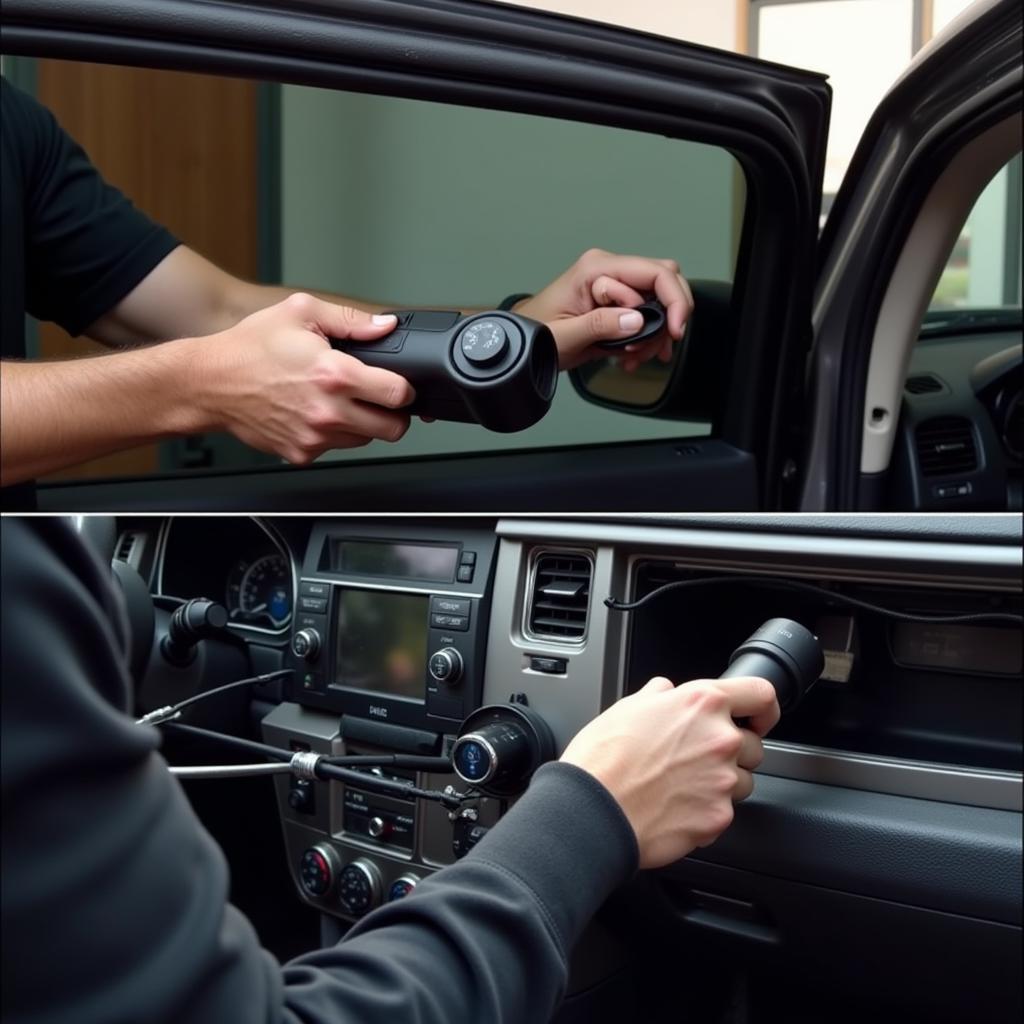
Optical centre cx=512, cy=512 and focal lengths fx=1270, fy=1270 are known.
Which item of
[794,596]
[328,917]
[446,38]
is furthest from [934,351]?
[328,917]

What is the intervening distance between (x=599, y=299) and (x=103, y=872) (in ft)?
1.32

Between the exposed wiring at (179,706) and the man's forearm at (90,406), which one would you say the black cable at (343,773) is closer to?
the exposed wiring at (179,706)

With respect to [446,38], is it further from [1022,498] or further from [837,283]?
[1022,498]

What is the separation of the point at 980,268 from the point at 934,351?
81 mm

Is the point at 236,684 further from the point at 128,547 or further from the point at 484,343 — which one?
the point at 484,343

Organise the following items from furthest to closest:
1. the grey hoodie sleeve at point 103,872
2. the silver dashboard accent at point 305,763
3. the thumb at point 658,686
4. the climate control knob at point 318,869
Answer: the climate control knob at point 318,869 < the silver dashboard accent at point 305,763 < the thumb at point 658,686 < the grey hoodie sleeve at point 103,872

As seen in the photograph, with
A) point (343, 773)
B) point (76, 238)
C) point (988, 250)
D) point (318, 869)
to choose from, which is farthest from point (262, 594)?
point (988, 250)

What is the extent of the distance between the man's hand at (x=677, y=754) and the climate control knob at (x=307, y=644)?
0.24 meters

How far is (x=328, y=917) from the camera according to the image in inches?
45.4

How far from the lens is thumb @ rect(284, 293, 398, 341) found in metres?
0.69

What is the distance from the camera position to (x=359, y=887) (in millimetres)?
1098

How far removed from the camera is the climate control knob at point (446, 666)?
3.21 feet

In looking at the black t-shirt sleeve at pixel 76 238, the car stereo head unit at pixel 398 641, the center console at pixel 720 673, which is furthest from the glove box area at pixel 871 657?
the black t-shirt sleeve at pixel 76 238

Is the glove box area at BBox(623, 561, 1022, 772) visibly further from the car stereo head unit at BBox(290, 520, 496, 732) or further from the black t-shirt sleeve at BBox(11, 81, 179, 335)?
the black t-shirt sleeve at BBox(11, 81, 179, 335)
